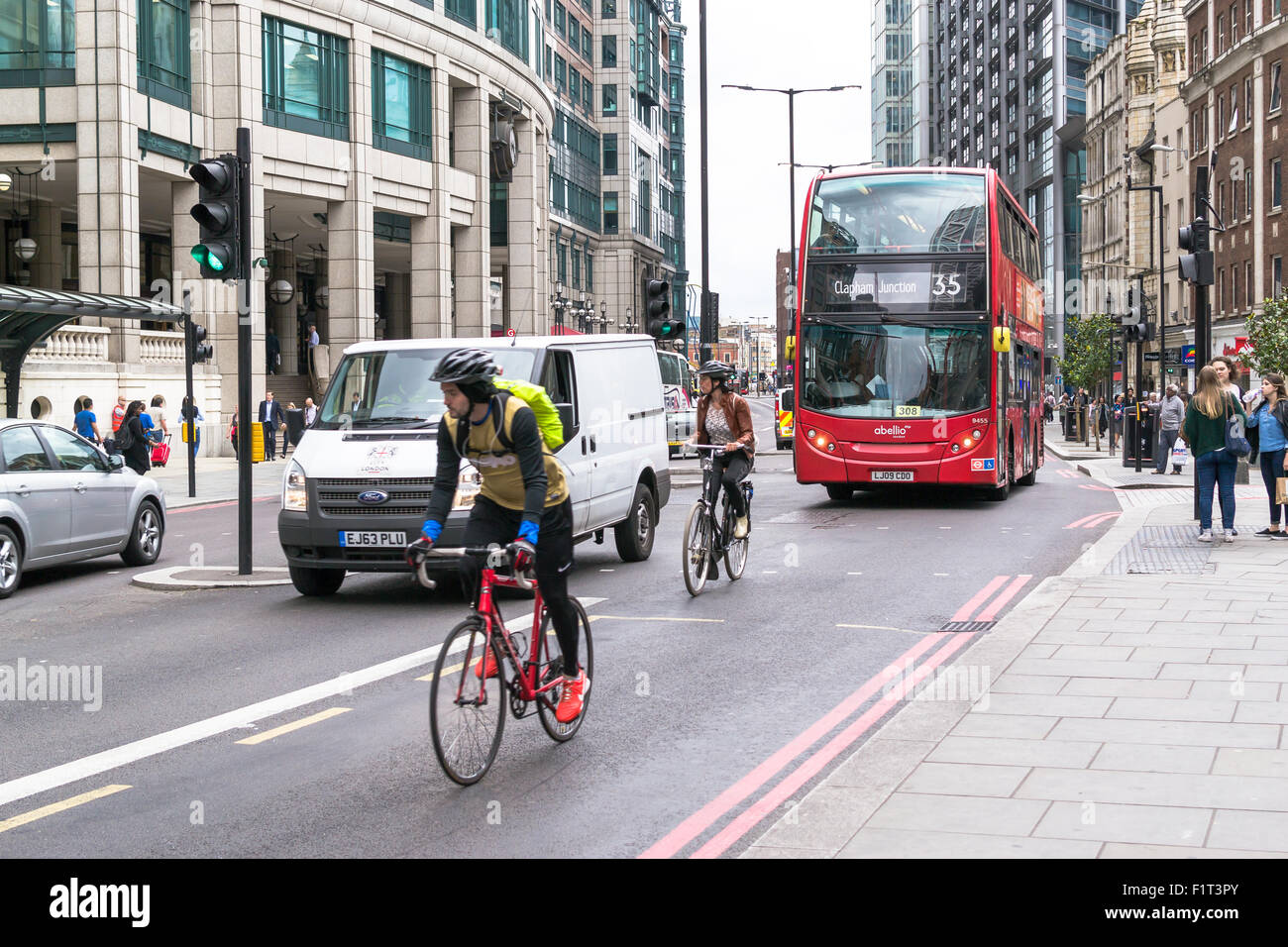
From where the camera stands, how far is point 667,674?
28.0ft

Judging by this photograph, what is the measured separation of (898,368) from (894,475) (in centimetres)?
143

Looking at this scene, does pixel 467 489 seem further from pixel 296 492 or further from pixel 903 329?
pixel 903 329

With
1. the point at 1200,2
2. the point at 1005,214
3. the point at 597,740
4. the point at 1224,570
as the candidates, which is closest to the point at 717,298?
the point at 1005,214

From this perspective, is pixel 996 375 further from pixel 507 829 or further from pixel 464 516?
pixel 507 829

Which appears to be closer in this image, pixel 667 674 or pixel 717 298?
pixel 667 674

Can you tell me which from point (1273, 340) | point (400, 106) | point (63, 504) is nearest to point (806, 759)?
point (63, 504)

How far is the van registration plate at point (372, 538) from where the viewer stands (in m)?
11.1

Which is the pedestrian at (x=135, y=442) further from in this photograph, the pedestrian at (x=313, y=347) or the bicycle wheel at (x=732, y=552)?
the pedestrian at (x=313, y=347)

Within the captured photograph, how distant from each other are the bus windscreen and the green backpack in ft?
43.6

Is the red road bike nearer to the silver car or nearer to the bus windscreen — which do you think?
the silver car

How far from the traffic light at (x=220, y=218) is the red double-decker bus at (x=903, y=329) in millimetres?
8773

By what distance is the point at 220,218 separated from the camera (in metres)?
12.5

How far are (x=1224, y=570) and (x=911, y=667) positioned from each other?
5130 millimetres

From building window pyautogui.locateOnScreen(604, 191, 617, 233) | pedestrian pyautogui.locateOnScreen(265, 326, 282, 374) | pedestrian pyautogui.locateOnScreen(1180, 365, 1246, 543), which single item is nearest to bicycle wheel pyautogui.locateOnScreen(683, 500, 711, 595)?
pedestrian pyautogui.locateOnScreen(1180, 365, 1246, 543)
